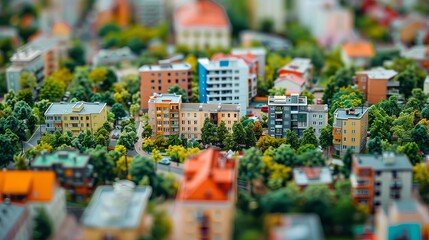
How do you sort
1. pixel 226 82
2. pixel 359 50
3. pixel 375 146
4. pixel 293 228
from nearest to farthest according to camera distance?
pixel 293 228, pixel 375 146, pixel 226 82, pixel 359 50

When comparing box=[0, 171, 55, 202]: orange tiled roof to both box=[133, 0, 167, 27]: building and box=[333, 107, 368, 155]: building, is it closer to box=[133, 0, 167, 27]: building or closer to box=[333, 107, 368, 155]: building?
box=[333, 107, 368, 155]: building

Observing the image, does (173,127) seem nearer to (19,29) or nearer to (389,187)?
(389,187)

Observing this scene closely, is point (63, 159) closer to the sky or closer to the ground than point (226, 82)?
closer to the ground

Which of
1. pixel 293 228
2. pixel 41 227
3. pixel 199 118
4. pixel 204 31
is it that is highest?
pixel 204 31

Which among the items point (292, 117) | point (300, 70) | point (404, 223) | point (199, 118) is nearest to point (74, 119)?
point (199, 118)

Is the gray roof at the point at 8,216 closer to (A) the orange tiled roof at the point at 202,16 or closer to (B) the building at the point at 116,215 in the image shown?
(B) the building at the point at 116,215

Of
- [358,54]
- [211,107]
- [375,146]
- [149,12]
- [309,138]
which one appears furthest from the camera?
[149,12]

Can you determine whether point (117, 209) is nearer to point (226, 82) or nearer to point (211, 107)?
point (211, 107)

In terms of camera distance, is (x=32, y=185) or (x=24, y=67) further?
(x=24, y=67)
